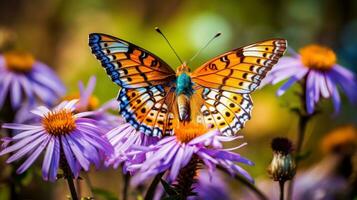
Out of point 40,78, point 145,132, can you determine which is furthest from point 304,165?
point 145,132

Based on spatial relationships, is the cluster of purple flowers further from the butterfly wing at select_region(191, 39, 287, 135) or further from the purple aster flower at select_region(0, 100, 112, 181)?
the butterfly wing at select_region(191, 39, 287, 135)

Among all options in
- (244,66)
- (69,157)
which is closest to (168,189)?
(69,157)

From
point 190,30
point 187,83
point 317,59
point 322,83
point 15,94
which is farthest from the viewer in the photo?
point 190,30

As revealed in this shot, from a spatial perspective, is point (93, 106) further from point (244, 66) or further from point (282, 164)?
point (282, 164)

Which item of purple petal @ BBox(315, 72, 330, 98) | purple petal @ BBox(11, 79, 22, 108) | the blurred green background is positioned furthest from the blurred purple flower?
the blurred green background

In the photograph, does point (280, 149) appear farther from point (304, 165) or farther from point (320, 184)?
point (304, 165)
